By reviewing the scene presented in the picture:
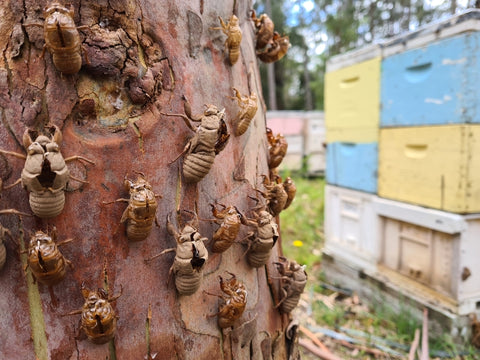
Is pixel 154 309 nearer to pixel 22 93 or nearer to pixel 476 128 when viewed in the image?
pixel 22 93

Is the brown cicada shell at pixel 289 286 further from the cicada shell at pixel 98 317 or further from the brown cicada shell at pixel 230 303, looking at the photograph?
the cicada shell at pixel 98 317

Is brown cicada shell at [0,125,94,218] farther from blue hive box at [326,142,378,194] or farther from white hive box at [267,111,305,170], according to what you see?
white hive box at [267,111,305,170]

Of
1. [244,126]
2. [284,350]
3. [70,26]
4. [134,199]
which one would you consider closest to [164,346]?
[134,199]

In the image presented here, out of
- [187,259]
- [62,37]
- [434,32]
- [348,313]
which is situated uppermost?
[434,32]

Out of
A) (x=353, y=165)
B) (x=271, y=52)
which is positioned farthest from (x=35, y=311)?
(x=353, y=165)

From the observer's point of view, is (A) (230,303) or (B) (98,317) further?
(A) (230,303)

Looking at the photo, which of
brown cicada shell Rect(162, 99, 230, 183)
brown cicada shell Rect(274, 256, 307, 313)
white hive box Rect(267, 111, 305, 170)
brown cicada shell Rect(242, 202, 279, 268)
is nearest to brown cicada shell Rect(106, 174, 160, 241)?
brown cicada shell Rect(162, 99, 230, 183)

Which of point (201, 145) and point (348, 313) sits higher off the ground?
point (201, 145)

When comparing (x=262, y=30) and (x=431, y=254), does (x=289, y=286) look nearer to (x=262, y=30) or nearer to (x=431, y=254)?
(x=262, y=30)

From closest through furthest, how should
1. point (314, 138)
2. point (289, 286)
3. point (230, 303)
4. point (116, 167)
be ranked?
A: point (116, 167)
point (230, 303)
point (289, 286)
point (314, 138)
